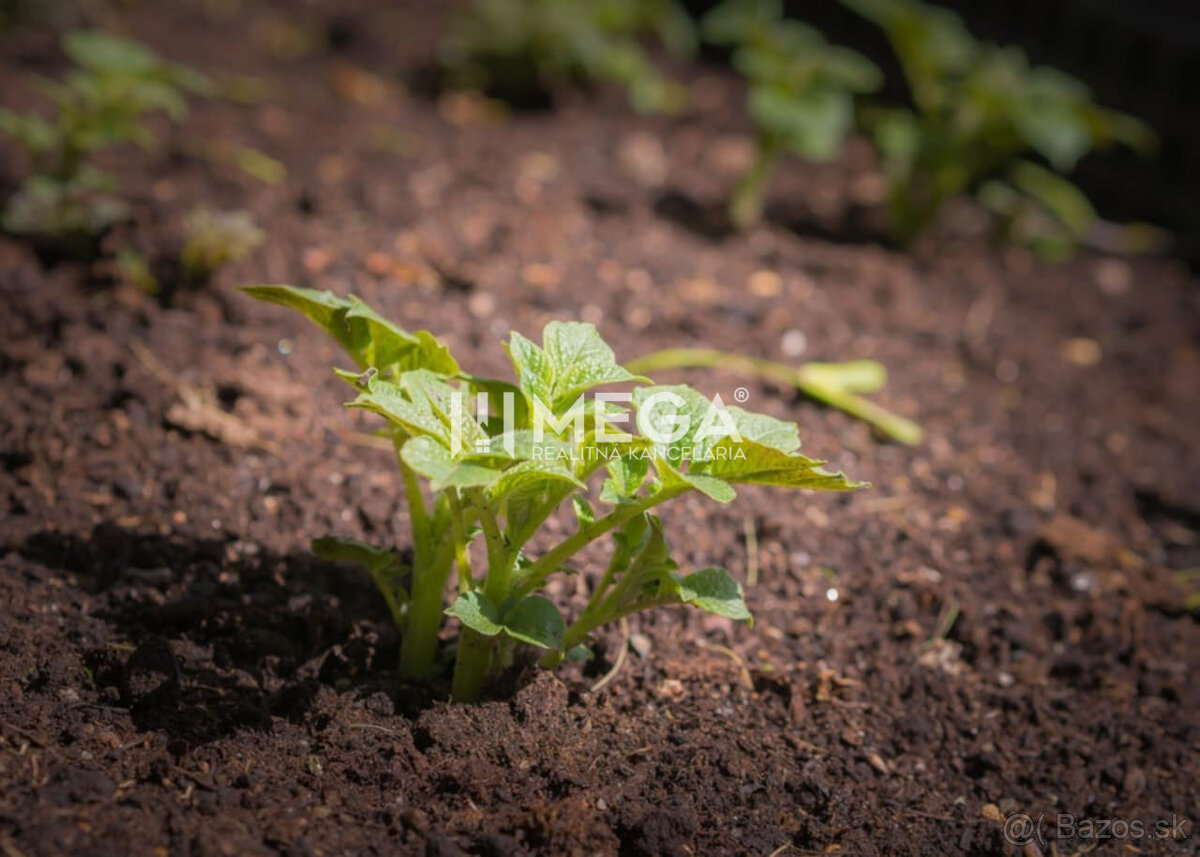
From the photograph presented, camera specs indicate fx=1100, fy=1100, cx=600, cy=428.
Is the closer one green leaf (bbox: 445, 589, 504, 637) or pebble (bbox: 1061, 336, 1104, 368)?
green leaf (bbox: 445, 589, 504, 637)

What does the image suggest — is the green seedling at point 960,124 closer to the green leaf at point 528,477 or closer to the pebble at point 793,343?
the pebble at point 793,343

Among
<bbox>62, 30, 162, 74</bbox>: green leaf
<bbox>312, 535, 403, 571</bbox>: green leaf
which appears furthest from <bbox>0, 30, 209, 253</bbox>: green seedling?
<bbox>312, 535, 403, 571</bbox>: green leaf

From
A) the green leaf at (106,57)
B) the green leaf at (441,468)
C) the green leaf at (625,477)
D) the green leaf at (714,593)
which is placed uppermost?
the green leaf at (106,57)


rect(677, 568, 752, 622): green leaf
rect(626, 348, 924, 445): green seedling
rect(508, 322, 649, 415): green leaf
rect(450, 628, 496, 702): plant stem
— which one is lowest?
rect(450, 628, 496, 702): plant stem

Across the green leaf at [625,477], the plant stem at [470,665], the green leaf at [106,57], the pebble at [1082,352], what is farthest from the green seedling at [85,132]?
the pebble at [1082,352]

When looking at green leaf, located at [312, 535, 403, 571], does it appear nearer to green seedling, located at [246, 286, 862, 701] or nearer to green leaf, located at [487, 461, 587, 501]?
green seedling, located at [246, 286, 862, 701]

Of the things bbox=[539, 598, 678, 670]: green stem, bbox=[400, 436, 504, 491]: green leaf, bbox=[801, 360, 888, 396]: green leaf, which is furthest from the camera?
bbox=[801, 360, 888, 396]: green leaf

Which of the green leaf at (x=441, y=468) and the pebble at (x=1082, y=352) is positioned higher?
the green leaf at (x=441, y=468)

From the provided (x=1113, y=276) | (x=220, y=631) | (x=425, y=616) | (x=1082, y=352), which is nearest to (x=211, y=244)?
(x=220, y=631)
